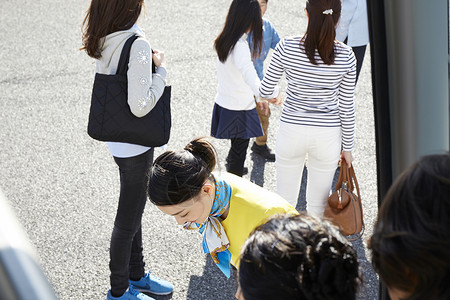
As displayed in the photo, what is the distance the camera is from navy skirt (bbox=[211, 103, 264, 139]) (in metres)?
3.78

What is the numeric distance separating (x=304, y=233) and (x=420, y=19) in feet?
2.18

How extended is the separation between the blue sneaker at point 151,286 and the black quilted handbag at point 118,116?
0.94m

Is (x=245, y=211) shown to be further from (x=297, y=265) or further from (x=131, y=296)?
(x=131, y=296)

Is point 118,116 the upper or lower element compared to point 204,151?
upper

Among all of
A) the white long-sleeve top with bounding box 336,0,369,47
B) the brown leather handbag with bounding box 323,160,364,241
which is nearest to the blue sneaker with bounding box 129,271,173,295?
the brown leather handbag with bounding box 323,160,364,241

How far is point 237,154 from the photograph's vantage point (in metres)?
3.90

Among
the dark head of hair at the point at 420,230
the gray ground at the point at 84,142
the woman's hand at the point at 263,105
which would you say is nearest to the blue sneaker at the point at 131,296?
the gray ground at the point at 84,142

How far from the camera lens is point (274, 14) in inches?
310

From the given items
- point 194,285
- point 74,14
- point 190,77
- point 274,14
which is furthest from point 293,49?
point 74,14

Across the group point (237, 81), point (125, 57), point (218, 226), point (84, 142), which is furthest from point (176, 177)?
point (84, 142)

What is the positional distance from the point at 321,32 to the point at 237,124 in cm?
106

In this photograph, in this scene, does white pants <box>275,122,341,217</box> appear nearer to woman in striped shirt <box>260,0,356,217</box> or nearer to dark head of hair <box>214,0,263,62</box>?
woman in striped shirt <box>260,0,356,217</box>

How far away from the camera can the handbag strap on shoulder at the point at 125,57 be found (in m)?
2.54

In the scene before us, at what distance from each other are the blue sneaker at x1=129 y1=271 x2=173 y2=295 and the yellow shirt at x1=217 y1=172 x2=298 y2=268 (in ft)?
4.06
